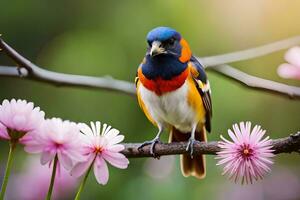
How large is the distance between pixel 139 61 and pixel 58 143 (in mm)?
1808

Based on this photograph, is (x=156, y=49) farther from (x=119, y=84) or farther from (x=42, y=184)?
(x=42, y=184)

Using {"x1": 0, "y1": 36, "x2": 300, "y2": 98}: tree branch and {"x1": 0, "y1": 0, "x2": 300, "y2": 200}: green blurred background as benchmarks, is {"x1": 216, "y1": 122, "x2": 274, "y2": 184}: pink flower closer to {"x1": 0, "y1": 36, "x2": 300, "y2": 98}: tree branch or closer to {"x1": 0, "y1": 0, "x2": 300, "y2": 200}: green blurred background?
{"x1": 0, "y1": 36, "x2": 300, "y2": 98}: tree branch

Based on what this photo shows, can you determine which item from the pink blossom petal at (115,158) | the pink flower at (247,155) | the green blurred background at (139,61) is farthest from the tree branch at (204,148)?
the green blurred background at (139,61)

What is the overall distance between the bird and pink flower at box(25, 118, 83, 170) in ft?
2.70

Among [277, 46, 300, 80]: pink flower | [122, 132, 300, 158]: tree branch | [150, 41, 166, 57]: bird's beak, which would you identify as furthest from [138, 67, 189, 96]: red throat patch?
[277, 46, 300, 80]: pink flower

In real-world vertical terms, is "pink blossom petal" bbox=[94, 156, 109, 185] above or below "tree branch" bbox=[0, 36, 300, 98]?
below

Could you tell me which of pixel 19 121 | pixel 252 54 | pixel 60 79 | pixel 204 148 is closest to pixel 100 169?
pixel 19 121

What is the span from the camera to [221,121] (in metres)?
2.12

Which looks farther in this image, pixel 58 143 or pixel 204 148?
pixel 204 148

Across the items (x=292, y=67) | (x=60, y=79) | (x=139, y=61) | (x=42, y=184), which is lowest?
(x=42, y=184)

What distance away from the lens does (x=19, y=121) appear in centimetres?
71

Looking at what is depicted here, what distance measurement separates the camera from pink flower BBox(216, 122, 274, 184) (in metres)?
0.77

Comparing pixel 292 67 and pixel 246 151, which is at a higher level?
pixel 292 67

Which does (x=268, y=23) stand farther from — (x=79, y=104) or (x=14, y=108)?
(x=14, y=108)
